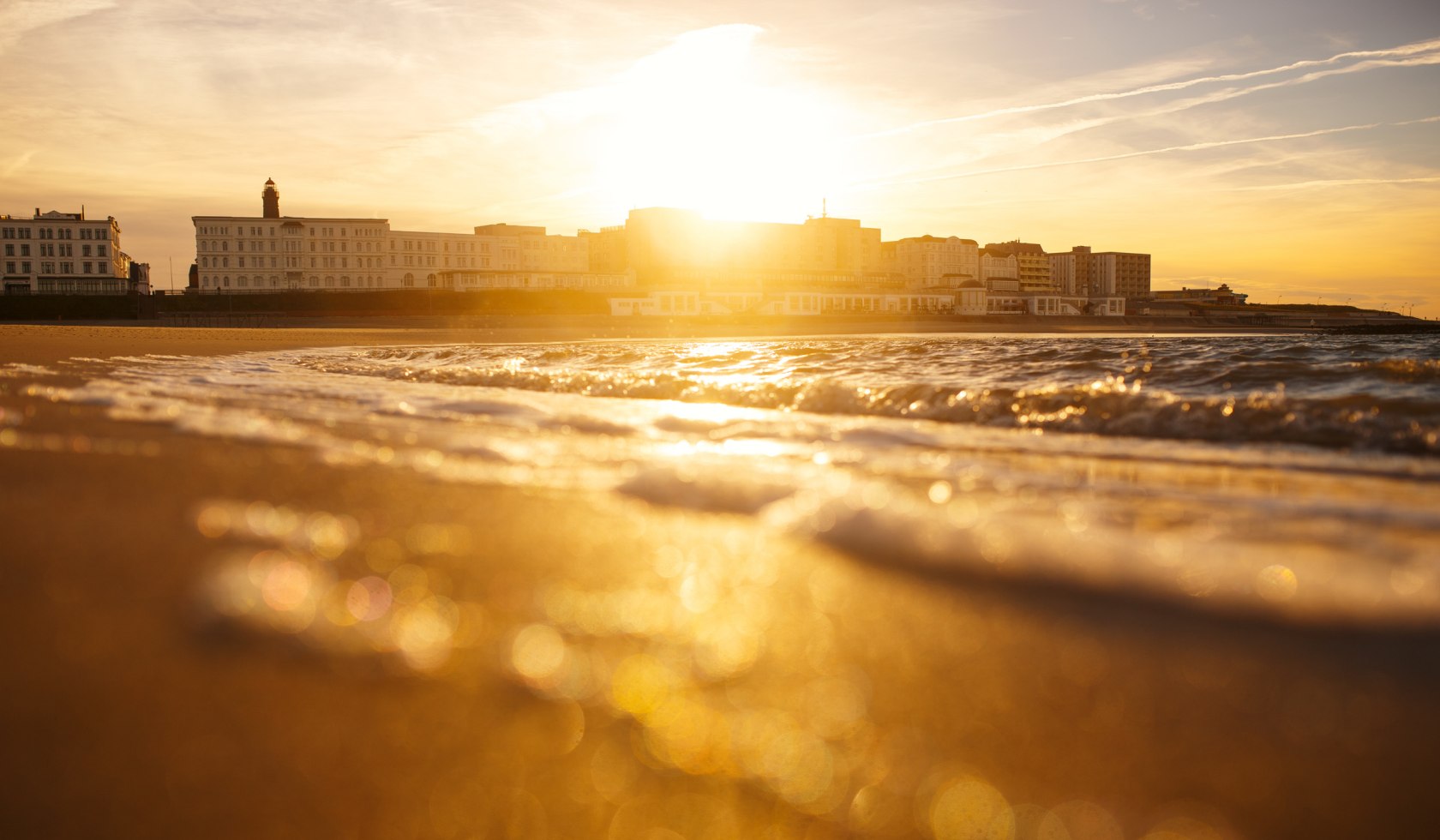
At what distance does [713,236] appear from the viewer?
534 ft

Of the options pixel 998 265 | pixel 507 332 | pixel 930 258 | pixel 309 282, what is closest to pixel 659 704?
pixel 507 332

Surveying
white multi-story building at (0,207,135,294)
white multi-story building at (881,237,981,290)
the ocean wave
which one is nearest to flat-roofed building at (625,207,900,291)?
white multi-story building at (881,237,981,290)

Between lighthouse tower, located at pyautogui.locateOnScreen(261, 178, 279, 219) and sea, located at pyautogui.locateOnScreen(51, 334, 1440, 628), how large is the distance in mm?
118205

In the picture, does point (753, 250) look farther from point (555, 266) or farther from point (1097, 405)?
point (1097, 405)

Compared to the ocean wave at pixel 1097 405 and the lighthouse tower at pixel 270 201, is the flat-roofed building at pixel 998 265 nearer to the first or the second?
the lighthouse tower at pixel 270 201

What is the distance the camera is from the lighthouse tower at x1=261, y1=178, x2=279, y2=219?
381ft

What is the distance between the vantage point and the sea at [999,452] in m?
2.69

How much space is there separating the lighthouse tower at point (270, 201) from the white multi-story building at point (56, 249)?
53.3ft

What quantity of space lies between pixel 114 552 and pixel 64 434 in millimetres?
3069

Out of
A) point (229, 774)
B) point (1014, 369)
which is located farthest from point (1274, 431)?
point (229, 774)

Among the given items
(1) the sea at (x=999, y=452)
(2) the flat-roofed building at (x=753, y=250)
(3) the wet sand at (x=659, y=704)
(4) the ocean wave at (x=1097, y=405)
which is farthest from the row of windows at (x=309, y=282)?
(3) the wet sand at (x=659, y=704)

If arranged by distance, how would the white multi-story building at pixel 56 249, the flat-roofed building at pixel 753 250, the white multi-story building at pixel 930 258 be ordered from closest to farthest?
the white multi-story building at pixel 56 249 → the flat-roofed building at pixel 753 250 → the white multi-story building at pixel 930 258

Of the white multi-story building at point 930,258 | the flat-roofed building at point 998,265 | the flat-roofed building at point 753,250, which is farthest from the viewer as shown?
the flat-roofed building at point 998,265

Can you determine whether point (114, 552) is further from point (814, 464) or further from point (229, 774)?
point (814, 464)
